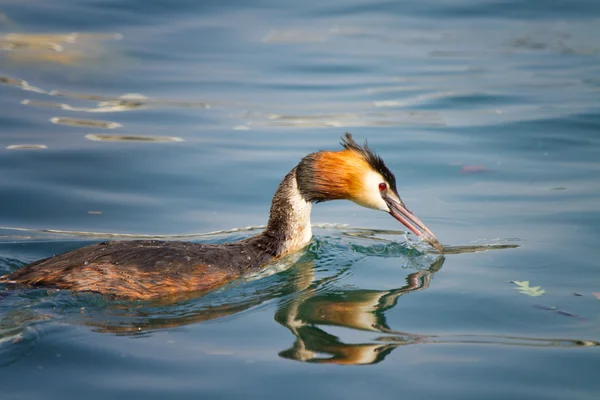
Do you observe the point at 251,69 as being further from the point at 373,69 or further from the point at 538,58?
the point at 538,58

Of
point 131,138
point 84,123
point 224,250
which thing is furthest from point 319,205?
point 84,123

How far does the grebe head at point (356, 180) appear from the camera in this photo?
292 inches

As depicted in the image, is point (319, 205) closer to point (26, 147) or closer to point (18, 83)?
point (26, 147)

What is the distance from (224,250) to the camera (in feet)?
23.6

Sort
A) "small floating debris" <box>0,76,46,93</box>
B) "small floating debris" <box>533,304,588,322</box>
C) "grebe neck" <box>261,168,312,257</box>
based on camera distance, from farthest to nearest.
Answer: "small floating debris" <box>0,76,46,93</box> < "grebe neck" <box>261,168,312,257</box> < "small floating debris" <box>533,304,588,322</box>

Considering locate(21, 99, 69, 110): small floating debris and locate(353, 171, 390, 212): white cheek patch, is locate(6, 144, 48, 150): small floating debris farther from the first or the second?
locate(353, 171, 390, 212): white cheek patch

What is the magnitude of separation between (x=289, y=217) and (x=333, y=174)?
55 centimetres

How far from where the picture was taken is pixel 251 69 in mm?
14281

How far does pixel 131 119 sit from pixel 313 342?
22.3 feet

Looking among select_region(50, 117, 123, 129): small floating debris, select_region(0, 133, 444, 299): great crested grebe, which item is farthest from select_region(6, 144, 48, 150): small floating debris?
select_region(0, 133, 444, 299): great crested grebe

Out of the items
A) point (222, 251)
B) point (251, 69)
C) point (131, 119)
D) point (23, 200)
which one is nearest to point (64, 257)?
point (222, 251)

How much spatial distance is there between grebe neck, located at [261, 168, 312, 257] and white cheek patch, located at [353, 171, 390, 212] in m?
0.48

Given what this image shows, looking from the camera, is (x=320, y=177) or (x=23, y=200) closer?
(x=320, y=177)

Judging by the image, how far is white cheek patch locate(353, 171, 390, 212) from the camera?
293 inches
